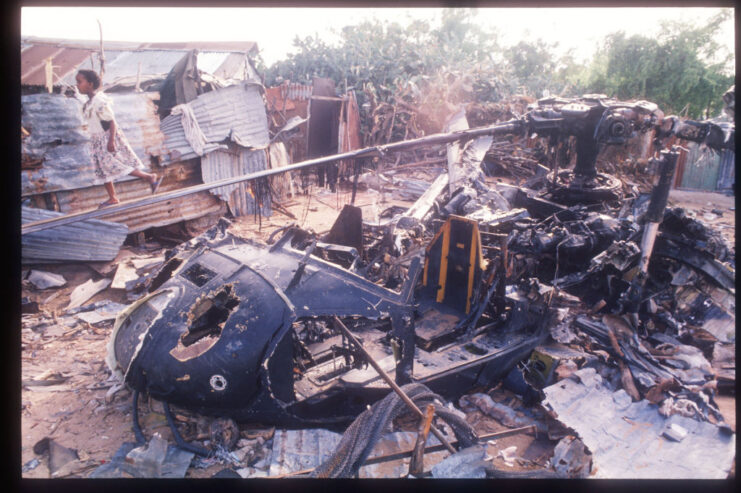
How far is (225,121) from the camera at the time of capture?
1137 cm

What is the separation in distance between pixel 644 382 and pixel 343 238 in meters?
4.44

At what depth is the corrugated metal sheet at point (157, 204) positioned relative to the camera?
28.8 feet

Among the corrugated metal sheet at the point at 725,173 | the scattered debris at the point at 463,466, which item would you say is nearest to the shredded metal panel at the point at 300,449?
the scattered debris at the point at 463,466

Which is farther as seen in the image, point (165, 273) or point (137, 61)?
point (137, 61)

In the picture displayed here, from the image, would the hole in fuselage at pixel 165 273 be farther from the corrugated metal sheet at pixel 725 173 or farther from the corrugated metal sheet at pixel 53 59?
the corrugated metal sheet at pixel 725 173

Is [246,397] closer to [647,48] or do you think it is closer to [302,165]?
[302,165]

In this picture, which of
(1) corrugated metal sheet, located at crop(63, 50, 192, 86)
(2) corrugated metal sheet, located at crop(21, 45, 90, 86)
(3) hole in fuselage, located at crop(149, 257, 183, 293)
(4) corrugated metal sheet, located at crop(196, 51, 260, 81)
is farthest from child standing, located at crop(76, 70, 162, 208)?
(4) corrugated metal sheet, located at crop(196, 51, 260, 81)

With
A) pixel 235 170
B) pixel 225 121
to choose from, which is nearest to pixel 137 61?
pixel 225 121

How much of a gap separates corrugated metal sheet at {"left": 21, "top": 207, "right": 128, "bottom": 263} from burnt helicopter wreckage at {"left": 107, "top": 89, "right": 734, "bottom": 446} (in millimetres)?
1689

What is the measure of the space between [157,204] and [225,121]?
2911 mm

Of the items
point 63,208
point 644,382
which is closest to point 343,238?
point 644,382

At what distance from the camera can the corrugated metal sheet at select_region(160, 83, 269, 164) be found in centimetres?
1033

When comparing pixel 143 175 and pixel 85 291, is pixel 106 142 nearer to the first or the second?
pixel 143 175

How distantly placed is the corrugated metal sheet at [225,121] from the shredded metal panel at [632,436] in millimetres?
9552
